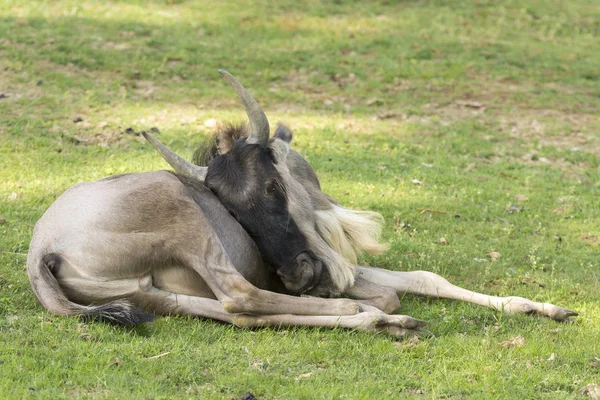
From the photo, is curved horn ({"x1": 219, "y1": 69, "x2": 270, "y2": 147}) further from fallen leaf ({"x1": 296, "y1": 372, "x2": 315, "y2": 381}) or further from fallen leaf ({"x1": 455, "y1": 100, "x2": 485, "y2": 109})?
fallen leaf ({"x1": 455, "y1": 100, "x2": 485, "y2": 109})

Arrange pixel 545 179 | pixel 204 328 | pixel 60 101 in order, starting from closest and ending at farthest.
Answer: pixel 204 328 < pixel 545 179 < pixel 60 101

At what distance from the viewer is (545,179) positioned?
409 inches

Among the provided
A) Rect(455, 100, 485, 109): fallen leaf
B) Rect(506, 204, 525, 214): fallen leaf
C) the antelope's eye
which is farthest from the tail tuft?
Rect(455, 100, 485, 109): fallen leaf

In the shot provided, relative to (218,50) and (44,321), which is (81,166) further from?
(218,50)

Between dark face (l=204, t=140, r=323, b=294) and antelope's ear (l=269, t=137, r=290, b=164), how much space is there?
0.24 ft

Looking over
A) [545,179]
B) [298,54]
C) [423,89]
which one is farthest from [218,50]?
[545,179]

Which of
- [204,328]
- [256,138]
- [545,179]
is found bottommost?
[545,179]

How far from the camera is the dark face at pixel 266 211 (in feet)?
20.4

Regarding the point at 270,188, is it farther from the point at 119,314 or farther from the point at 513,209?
the point at 513,209

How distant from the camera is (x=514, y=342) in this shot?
18.3 feet

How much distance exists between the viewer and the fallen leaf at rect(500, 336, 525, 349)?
5531 mm

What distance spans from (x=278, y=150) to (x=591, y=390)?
115 inches

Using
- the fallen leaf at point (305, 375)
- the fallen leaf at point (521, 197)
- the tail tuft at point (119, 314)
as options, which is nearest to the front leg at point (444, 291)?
the fallen leaf at point (305, 375)

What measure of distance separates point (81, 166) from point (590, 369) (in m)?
6.19
